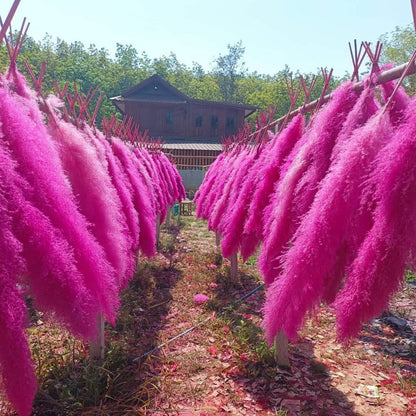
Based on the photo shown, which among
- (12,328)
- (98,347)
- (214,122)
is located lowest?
(98,347)

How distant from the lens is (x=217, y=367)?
335 cm

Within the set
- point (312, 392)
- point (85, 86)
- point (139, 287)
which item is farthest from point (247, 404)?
point (85, 86)

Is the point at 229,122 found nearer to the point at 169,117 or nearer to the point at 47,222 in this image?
the point at 169,117

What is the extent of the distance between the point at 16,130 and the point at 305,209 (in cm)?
154

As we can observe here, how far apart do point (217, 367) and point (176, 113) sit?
2201 centimetres

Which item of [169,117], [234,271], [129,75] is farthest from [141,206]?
[129,75]

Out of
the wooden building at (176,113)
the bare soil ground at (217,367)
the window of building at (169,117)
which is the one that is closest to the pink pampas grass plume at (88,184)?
the bare soil ground at (217,367)

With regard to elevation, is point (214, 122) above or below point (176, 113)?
below

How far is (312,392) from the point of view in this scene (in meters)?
2.97

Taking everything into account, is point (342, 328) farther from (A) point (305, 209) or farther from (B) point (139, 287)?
(B) point (139, 287)

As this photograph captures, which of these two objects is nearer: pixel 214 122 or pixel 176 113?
pixel 176 113

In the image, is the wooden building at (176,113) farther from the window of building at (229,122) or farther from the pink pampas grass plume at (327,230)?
the pink pampas grass plume at (327,230)

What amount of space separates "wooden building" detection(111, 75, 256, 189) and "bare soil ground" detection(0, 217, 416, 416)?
18214 mm

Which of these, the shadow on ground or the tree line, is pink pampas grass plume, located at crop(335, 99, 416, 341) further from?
the tree line
